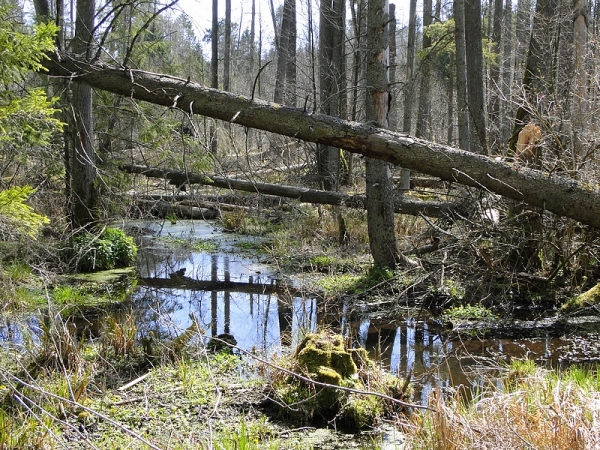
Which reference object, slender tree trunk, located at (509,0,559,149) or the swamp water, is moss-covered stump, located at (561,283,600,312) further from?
slender tree trunk, located at (509,0,559,149)

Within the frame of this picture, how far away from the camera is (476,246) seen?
8.47m

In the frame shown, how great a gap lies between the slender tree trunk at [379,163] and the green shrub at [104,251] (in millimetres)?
4949

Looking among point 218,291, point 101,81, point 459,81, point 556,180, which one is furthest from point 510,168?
point 459,81

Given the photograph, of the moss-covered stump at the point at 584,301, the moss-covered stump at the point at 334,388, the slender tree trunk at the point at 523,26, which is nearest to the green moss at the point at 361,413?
the moss-covered stump at the point at 334,388

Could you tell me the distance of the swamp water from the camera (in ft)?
21.8

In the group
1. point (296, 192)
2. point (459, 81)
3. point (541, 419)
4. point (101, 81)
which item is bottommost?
point (541, 419)

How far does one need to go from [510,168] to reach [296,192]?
290 inches

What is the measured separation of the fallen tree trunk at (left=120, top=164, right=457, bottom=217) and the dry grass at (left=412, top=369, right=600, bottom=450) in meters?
7.41

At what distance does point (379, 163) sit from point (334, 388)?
16.7ft

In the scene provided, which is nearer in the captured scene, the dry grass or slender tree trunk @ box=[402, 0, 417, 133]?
the dry grass

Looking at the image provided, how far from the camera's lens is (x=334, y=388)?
5.28m

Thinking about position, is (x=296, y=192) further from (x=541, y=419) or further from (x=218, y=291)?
(x=541, y=419)

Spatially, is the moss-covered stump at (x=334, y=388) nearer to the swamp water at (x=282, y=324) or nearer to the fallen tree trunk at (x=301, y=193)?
the swamp water at (x=282, y=324)

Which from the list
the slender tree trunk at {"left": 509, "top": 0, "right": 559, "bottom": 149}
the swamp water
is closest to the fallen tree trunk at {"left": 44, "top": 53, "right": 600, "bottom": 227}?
the slender tree trunk at {"left": 509, "top": 0, "right": 559, "bottom": 149}
